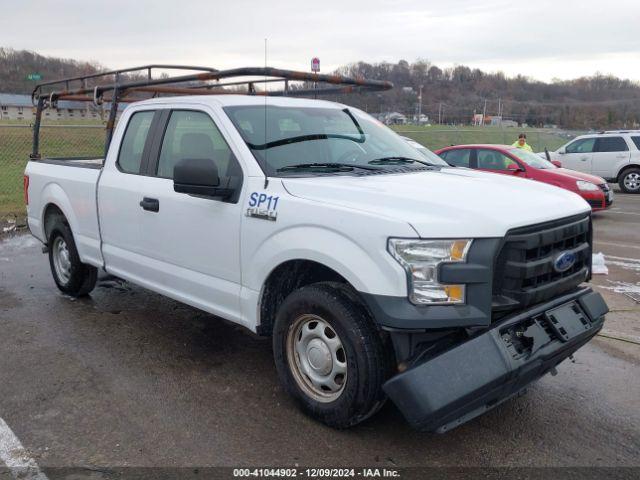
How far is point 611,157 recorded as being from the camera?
16.8 meters

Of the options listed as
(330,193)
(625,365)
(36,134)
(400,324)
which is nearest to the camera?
(400,324)

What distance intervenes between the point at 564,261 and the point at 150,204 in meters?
2.91

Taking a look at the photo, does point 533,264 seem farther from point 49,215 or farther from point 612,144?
point 612,144

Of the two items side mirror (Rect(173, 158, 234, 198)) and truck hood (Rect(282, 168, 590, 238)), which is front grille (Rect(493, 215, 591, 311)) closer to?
truck hood (Rect(282, 168, 590, 238))

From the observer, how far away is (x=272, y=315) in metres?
3.83

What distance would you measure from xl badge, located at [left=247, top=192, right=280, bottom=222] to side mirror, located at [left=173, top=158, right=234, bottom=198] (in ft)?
0.80

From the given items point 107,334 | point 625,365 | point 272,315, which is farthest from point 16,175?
point 625,365

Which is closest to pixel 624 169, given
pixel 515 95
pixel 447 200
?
pixel 447 200

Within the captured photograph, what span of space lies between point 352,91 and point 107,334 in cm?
312

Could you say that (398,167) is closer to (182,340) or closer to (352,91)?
(352,91)

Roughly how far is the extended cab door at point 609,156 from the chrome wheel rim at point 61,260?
50.0 feet

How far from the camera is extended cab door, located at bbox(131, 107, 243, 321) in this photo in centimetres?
390

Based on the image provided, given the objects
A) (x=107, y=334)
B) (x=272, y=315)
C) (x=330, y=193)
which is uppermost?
(x=330, y=193)

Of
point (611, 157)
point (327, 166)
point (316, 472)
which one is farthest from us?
point (611, 157)
